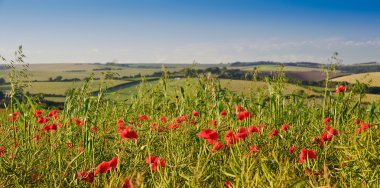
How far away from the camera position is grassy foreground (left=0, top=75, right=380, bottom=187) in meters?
2.59

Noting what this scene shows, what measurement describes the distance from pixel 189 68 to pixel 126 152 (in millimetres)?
4397

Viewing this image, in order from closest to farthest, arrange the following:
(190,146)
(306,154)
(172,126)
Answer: (306,154) → (172,126) → (190,146)

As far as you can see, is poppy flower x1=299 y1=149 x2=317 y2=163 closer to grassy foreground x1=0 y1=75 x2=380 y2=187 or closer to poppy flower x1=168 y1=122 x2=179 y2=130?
grassy foreground x1=0 y1=75 x2=380 y2=187

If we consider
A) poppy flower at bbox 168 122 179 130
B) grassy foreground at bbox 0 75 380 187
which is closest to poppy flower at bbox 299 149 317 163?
grassy foreground at bbox 0 75 380 187

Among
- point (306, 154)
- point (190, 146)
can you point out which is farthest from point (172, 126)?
point (306, 154)

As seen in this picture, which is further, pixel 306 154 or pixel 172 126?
pixel 172 126

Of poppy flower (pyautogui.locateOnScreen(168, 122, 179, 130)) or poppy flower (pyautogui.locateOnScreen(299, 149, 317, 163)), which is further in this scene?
poppy flower (pyautogui.locateOnScreen(168, 122, 179, 130))

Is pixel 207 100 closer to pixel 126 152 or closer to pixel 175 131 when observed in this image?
pixel 175 131

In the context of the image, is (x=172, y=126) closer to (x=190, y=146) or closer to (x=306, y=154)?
(x=190, y=146)

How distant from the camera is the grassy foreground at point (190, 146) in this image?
259 cm

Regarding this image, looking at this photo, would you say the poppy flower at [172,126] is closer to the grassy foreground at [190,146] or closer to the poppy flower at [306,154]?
the grassy foreground at [190,146]

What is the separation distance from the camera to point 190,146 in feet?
14.3

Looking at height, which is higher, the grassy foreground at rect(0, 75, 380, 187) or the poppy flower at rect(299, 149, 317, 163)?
the poppy flower at rect(299, 149, 317, 163)

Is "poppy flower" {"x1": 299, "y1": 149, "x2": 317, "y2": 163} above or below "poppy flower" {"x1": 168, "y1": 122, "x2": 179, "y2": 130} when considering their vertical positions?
above
